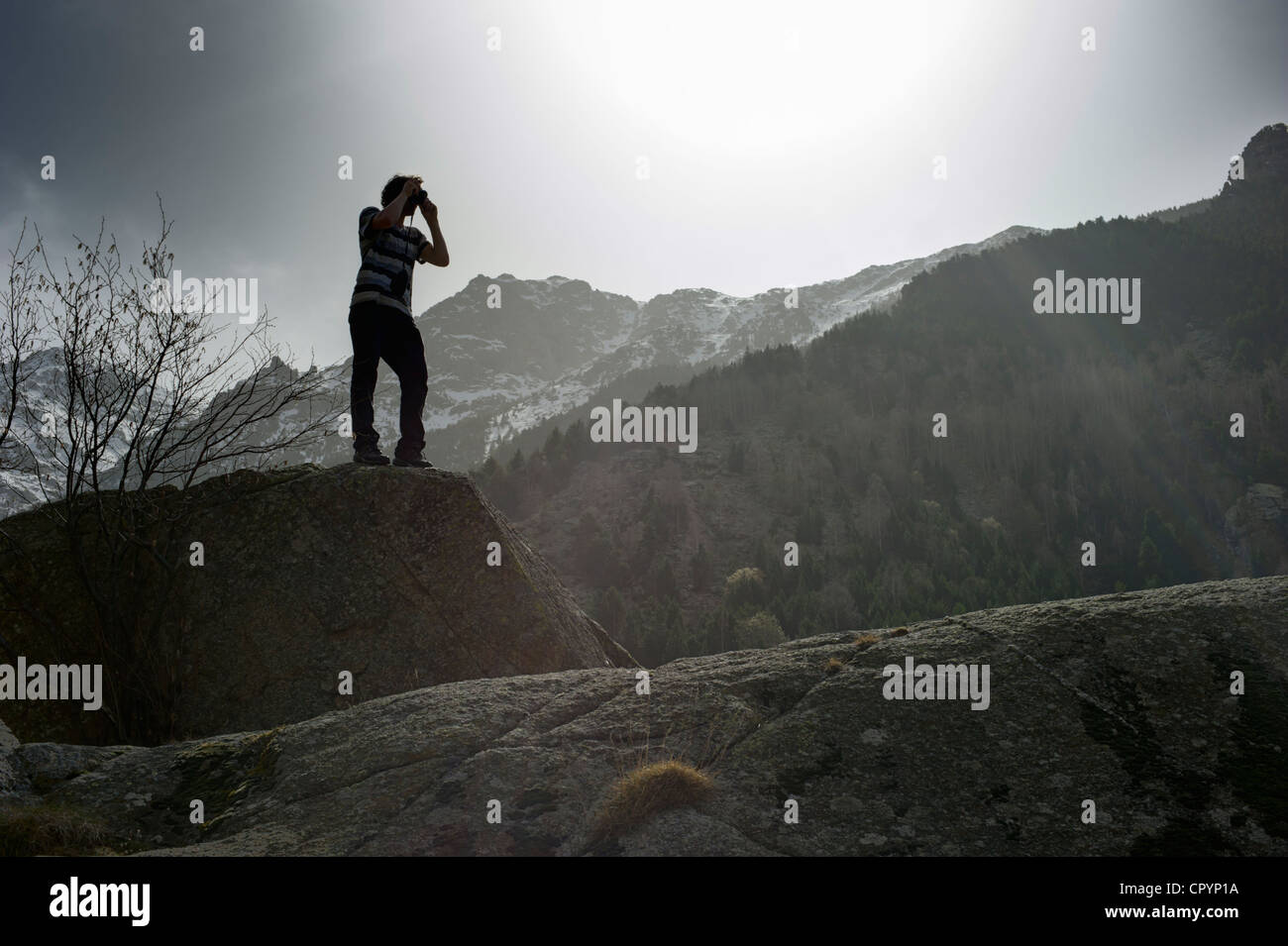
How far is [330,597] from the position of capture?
20.5ft

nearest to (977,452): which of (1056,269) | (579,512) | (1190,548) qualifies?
(1190,548)

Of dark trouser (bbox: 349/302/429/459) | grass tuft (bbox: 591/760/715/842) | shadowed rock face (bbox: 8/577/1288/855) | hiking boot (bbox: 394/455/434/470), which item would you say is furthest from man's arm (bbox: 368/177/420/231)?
grass tuft (bbox: 591/760/715/842)

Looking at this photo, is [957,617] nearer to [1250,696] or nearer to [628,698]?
[1250,696]

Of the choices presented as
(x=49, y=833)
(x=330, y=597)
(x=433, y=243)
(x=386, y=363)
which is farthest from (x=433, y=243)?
(x=49, y=833)

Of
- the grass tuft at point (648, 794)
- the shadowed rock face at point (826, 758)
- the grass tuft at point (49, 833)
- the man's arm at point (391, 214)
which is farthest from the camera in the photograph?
the man's arm at point (391, 214)

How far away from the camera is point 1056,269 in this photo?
419ft

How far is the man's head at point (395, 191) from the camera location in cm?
709

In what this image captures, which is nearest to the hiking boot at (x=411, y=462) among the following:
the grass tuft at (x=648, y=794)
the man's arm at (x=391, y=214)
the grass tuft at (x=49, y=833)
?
the man's arm at (x=391, y=214)

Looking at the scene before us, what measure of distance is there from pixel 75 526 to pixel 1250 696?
324 inches

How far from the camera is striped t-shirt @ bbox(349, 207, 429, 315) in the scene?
6.89m

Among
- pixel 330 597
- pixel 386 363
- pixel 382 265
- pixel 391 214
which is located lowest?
pixel 330 597

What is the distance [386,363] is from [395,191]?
5.99ft

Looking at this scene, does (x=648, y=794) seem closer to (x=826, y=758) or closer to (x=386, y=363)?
(x=826, y=758)

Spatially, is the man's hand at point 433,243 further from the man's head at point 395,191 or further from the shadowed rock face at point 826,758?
the shadowed rock face at point 826,758
